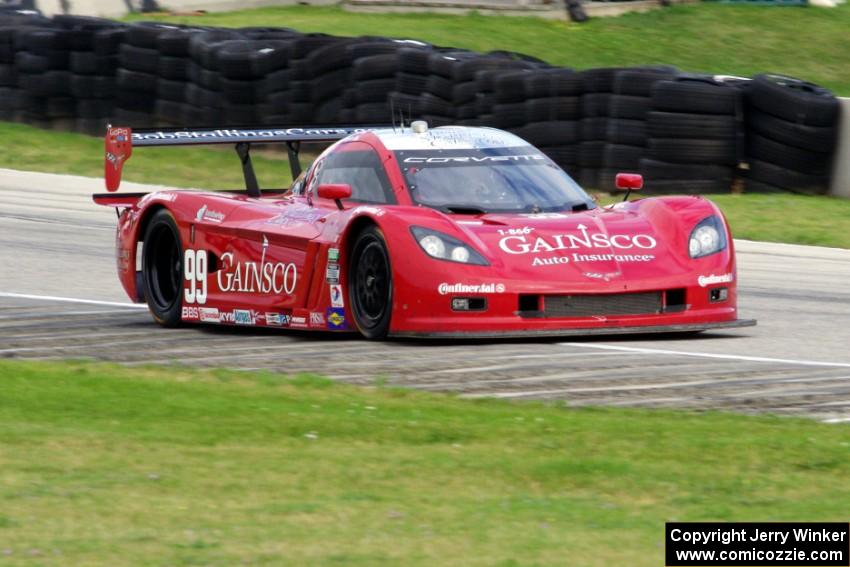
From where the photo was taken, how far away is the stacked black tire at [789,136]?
15891mm

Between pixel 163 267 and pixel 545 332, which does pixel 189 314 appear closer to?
pixel 163 267

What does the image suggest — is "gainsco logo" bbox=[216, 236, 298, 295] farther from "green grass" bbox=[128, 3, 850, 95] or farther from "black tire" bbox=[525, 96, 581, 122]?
"green grass" bbox=[128, 3, 850, 95]

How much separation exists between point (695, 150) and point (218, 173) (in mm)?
6799

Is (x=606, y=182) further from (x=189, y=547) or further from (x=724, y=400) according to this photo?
(x=189, y=547)

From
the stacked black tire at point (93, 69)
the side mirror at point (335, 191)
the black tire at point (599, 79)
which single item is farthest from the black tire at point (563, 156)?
the side mirror at point (335, 191)

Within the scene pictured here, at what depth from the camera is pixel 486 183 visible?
10.2 metres

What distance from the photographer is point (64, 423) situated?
706 centimetres

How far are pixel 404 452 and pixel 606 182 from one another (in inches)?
434

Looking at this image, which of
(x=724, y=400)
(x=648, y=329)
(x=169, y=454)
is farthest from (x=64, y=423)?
(x=648, y=329)

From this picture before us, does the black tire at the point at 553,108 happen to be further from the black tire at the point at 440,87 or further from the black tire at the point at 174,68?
the black tire at the point at 174,68

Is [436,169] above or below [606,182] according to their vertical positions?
above

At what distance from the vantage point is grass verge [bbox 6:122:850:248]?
1534cm

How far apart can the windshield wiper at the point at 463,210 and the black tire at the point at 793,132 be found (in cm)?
683

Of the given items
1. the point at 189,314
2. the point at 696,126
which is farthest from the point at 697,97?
the point at 189,314
